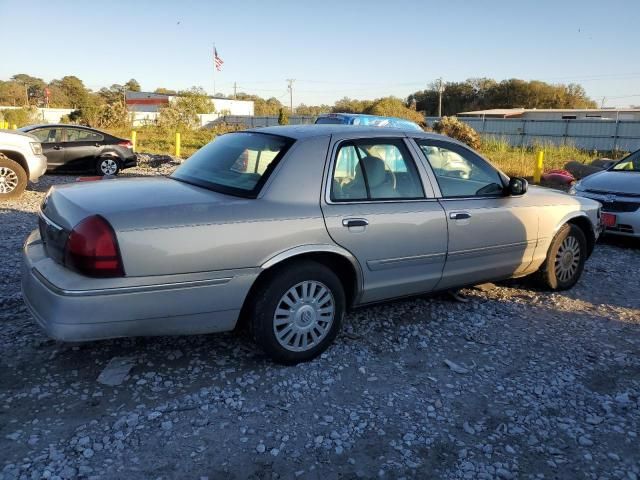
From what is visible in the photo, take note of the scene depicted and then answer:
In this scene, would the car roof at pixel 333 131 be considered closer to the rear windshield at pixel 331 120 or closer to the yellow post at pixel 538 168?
the rear windshield at pixel 331 120

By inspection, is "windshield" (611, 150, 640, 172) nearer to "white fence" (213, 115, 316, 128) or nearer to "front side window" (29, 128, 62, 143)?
"front side window" (29, 128, 62, 143)

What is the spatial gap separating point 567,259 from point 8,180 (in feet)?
29.1

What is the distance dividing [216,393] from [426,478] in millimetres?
1351

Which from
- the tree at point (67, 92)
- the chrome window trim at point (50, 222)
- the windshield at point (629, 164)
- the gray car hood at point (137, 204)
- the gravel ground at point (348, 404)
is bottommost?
the gravel ground at point (348, 404)

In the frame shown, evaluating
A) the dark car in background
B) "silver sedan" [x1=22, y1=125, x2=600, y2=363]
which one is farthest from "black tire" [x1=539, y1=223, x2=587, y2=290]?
the dark car in background

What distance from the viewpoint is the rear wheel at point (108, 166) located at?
13617mm

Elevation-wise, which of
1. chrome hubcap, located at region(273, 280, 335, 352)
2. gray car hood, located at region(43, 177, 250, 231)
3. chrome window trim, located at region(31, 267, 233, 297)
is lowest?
chrome hubcap, located at region(273, 280, 335, 352)

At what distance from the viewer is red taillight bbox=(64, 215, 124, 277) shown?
2947 millimetres

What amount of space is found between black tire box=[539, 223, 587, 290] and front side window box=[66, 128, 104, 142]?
11763mm

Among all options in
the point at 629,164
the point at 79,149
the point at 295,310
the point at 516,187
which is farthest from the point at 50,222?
the point at 79,149

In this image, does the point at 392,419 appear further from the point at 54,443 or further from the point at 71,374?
the point at 71,374

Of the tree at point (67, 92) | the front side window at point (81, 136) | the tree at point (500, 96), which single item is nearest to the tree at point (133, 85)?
the tree at point (67, 92)

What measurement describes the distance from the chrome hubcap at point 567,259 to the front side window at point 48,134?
38.5 ft

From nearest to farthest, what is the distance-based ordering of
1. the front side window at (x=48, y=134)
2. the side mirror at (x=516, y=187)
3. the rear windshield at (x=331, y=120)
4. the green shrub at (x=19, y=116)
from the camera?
the side mirror at (x=516, y=187)
the front side window at (x=48, y=134)
the rear windshield at (x=331, y=120)
the green shrub at (x=19, y=116)
